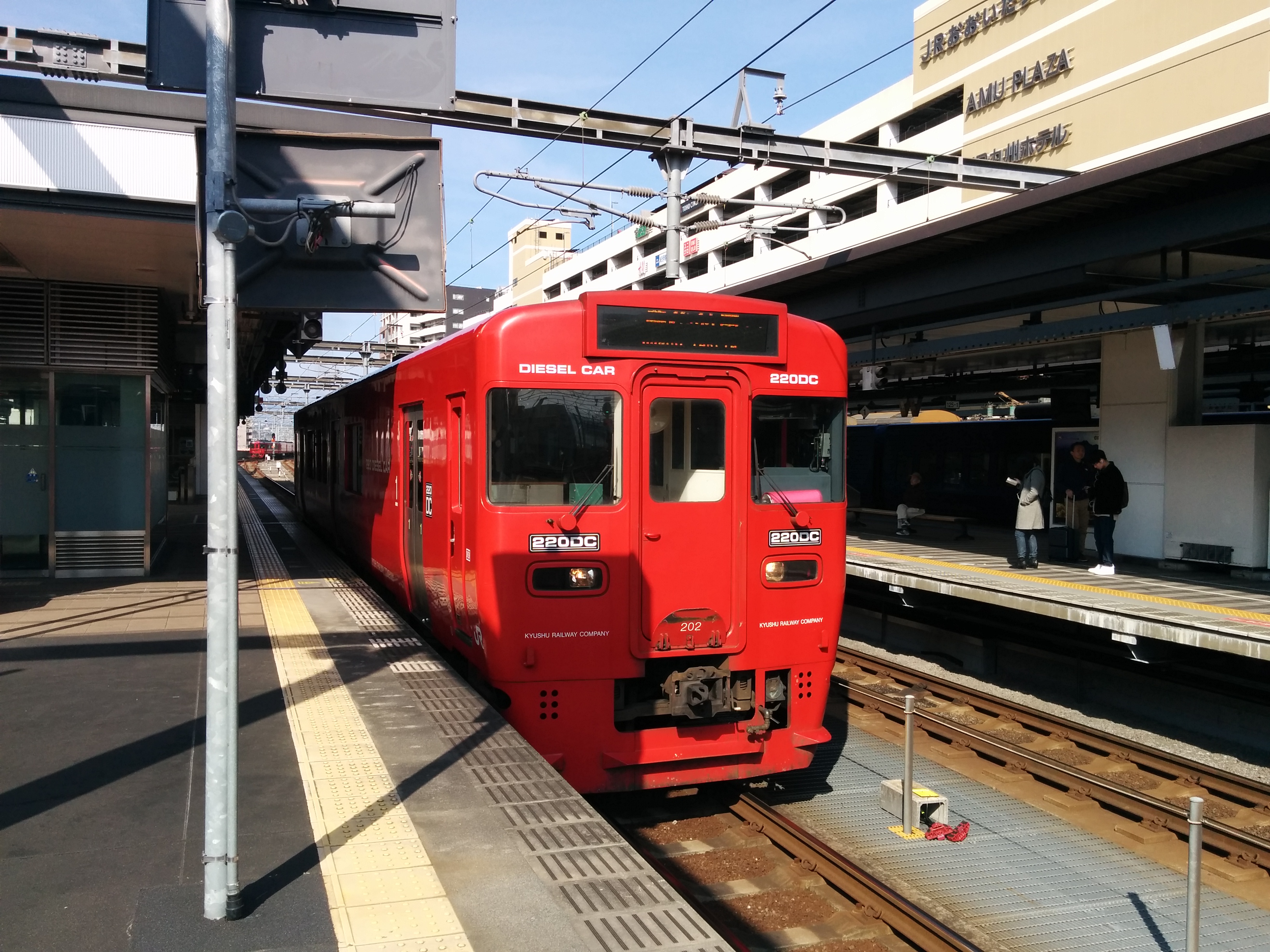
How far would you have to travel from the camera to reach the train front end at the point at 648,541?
20.3ft

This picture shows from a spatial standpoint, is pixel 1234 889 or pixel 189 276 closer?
pixel 1234 889

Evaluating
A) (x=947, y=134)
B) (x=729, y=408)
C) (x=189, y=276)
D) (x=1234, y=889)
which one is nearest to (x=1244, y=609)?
(x=1234, y=889)

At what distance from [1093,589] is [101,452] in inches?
467

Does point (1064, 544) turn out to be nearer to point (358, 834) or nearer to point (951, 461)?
point (951, 461)

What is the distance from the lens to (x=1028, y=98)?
3694 cm

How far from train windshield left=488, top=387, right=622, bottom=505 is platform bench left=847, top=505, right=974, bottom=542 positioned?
30.6ft

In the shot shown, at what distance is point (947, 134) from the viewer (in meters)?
40.8

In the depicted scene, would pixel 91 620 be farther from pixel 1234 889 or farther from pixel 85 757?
pixel 1234 889

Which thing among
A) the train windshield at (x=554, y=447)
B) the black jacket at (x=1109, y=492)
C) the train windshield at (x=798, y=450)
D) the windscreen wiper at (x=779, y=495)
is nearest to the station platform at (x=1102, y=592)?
the black jacket at (x=1109, y=492)

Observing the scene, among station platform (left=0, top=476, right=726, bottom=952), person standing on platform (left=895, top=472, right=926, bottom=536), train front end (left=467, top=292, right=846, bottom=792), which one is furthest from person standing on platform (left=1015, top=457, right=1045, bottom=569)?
station platform (left=0, top=476, right=726, bottom=952)

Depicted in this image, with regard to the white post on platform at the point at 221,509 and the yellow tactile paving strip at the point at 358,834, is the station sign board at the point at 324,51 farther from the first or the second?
the yellow tactile paving strip at the point at 358,834

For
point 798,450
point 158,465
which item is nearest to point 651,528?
point 798,450

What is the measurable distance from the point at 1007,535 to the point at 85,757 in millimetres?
16278

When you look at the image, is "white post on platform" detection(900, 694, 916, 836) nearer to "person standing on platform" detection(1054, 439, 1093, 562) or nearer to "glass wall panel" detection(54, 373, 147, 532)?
"person standing on platform" detection(1054, 439, 1093, 562)
